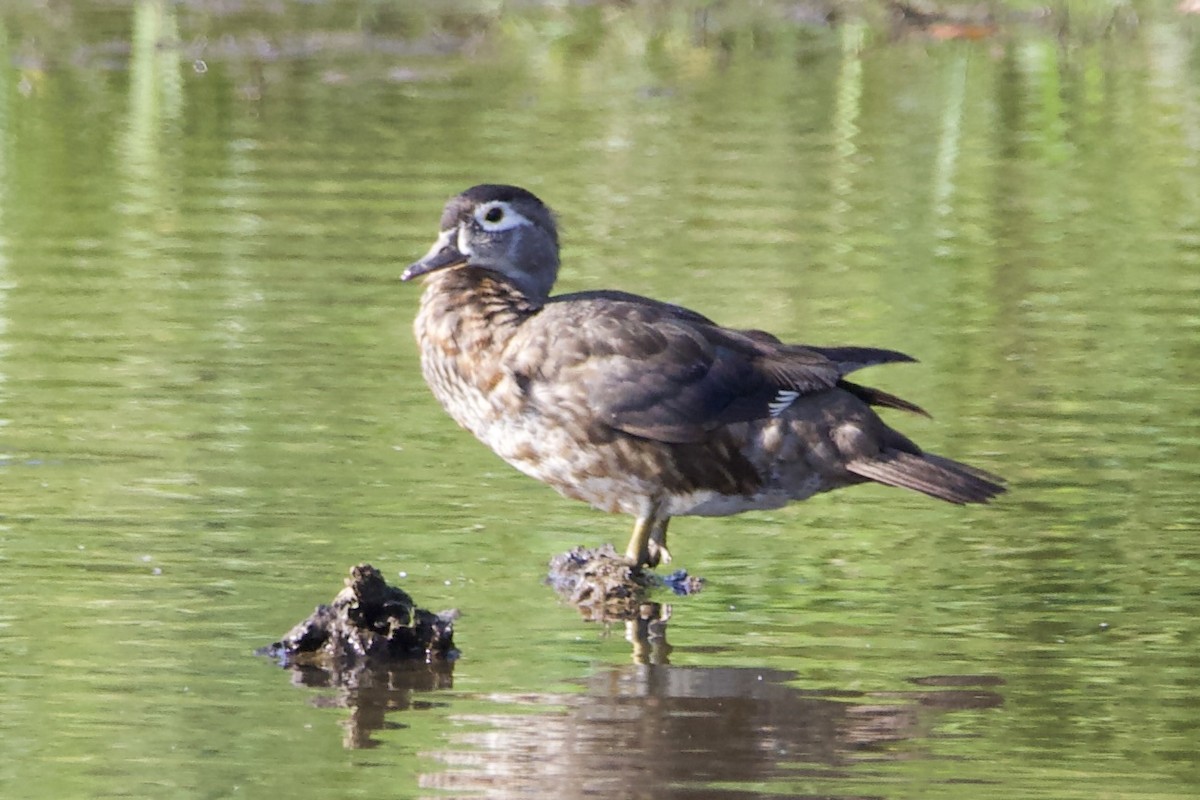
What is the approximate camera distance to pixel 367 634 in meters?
5.84

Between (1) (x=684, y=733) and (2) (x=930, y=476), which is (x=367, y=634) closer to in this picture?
(1) (x=684, y=733)

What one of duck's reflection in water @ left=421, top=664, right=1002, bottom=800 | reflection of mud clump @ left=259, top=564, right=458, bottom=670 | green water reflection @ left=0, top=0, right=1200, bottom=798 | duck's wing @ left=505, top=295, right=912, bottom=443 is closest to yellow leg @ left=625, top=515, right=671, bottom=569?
green water reflection @ left=0, top=0, right=1200, bottom=798

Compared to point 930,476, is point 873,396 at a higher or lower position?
higher

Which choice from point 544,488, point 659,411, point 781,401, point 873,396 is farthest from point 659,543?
point 544,488

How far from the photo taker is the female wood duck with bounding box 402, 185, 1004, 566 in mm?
6777

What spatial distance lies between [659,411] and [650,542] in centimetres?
42

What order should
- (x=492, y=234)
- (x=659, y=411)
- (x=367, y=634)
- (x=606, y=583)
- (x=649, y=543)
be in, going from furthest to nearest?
(x=492, y=234) → (x=649, y=543) → (x=659, y=411) → (x=606, y=583) → (x=367, y=634)

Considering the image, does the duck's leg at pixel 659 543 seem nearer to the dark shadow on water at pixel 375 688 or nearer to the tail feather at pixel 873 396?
the tail feather at pixel 873 396

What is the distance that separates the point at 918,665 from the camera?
5.90m

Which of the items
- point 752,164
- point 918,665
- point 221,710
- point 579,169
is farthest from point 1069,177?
point 221,710

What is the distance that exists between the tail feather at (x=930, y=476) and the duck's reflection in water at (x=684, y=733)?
93 cm

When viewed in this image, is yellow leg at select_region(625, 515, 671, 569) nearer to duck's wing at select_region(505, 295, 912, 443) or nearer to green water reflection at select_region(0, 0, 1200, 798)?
green water reflection at select_region(0, 0, 1200, 798)

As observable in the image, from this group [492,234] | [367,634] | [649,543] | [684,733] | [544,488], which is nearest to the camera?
[684,733]

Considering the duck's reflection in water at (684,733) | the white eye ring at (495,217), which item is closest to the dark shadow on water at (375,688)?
the duck's reflection in water at (684,733)
